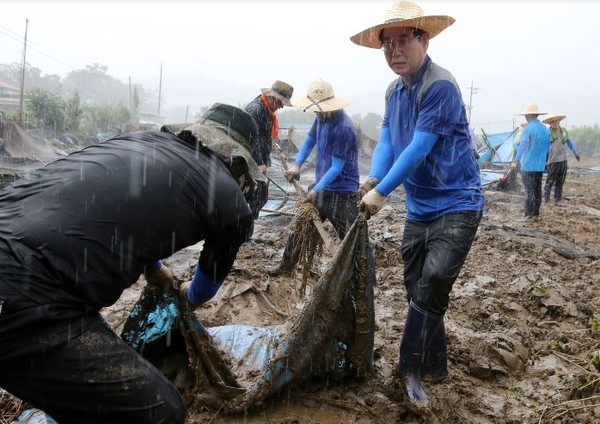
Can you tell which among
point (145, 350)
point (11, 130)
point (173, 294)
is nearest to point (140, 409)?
point (173, 294)

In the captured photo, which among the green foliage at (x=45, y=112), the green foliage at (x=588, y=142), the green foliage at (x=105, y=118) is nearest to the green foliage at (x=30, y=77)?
the green foliage at (x=105, y=118)

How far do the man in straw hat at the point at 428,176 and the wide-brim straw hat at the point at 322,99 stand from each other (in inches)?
73.3

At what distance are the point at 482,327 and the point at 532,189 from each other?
5.68 meters

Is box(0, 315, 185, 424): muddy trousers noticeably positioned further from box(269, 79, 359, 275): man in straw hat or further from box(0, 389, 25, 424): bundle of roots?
box(269, 79, 359, 275): man in straw hat

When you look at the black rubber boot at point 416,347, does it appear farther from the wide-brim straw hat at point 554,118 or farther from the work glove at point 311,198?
the wide-brim straw hat at point 554,118

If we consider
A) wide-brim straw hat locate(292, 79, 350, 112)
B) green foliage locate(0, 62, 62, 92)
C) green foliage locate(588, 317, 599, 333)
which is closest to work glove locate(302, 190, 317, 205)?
wide-brim straw hat locate(292, 79, 350, 112)

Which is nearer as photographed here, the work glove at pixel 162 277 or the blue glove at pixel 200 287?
the blue glove at pixel 200 287

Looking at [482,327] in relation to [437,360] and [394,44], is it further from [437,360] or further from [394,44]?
[394,44]

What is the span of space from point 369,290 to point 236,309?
1732 millimetres

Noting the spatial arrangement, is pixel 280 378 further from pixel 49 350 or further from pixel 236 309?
pixel 236 309

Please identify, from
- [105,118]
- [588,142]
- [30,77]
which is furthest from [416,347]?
[30,77]

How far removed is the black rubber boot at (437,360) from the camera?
2953 mm

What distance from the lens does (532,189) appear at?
28.8 feet

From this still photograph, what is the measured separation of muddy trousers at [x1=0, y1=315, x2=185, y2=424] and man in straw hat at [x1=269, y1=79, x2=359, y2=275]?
10.7 feet
